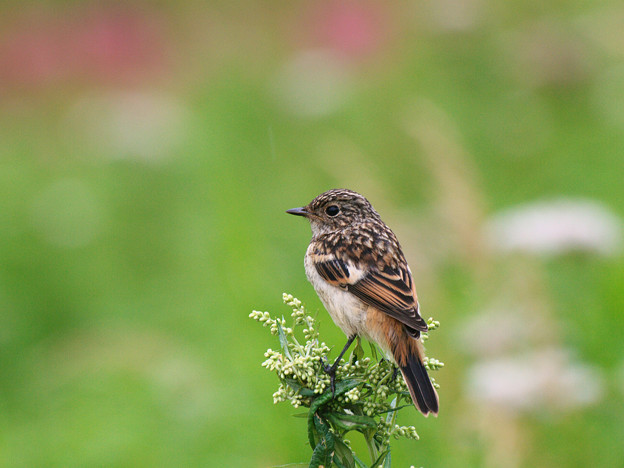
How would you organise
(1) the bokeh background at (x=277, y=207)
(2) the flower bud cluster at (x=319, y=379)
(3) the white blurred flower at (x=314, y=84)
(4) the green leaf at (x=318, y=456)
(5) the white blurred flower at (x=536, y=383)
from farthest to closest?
(3) the white blurred flower at (x=314, y=84), (1) the bokeh background at (x=277, y=207), (5) the white blurred flower at (x=536, y=383), (2) the flower bud cluster at (x=319, y=379), (4) the green leaf at (x=318, y=456)

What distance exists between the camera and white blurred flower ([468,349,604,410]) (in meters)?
4.73

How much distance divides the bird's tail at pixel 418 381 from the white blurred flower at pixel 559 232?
11.5ft

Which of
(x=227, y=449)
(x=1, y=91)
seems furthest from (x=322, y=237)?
(x=1, y=91)

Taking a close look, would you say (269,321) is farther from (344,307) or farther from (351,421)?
(344,307)

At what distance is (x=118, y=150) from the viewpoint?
12.2 metres

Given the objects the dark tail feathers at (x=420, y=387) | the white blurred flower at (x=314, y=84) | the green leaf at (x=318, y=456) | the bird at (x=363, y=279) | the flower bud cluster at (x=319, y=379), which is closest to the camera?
the green leaf at (x=318, y=456)

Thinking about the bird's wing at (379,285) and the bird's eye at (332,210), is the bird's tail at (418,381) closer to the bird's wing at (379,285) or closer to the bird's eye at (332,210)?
the bird's wing at (379,285)

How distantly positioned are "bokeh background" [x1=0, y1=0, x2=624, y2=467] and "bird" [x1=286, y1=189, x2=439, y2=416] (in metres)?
1.40

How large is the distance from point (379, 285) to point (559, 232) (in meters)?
3.47

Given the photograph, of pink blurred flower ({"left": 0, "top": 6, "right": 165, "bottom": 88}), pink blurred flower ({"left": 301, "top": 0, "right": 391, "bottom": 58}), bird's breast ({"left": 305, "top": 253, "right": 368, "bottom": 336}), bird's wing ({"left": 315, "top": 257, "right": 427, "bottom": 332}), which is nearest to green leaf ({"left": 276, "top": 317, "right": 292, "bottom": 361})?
bird's wing ({"left": 315, "top": 257, "right": 427, "bottom": 332})

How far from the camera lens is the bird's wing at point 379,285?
3.19m

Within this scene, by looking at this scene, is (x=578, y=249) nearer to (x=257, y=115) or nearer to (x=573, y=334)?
(x=573, y=334)

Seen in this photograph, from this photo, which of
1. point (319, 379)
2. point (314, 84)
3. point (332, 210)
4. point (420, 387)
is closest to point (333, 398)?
point (319, 379)

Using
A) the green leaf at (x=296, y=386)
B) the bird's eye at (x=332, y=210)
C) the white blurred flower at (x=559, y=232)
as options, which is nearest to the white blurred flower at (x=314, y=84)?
the white blurred flower at (x=559, y=232)
